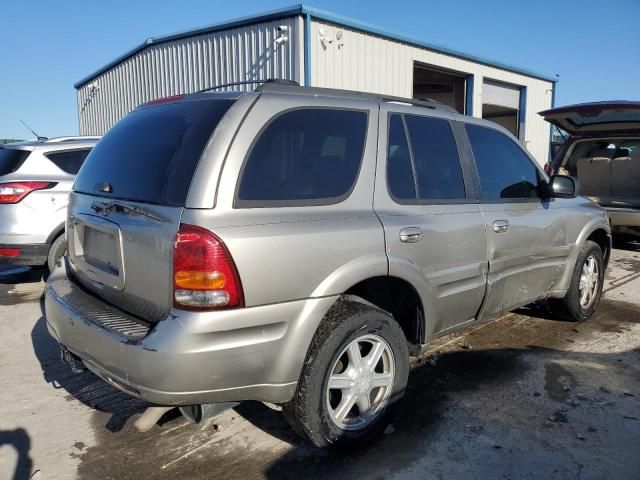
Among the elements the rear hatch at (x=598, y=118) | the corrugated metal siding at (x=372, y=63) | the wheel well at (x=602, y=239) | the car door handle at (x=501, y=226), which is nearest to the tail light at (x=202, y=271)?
the car door handle at (x=501, y=226)

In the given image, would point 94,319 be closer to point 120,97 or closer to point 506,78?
point 120,97

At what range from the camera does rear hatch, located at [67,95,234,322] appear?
2342mm

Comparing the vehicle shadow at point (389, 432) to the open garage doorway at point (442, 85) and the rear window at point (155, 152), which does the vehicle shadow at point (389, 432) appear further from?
the open garage doorway at point (442, 85)

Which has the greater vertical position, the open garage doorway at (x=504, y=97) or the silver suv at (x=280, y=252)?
the open garage doorway at (x=504, y=97)

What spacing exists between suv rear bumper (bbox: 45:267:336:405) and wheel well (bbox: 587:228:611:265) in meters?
3.60

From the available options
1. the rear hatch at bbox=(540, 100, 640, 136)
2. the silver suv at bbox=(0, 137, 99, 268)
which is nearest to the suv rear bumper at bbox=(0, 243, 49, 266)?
the silver suv at bbox=(0, 137, 99, 268)

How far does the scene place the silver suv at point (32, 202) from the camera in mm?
5500

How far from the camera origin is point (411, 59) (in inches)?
494

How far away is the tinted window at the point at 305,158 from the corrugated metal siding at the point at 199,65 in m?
7.67

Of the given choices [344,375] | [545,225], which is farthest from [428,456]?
[545,225]

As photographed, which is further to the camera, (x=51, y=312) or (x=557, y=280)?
(x=557, y=280)

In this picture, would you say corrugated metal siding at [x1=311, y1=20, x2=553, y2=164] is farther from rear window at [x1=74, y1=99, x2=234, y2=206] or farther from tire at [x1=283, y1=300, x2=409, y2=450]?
tire at [x1=283, y1=300, x2=409, y2=450]

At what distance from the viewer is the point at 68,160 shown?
6.07 metres

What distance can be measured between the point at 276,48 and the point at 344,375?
8.92 metres
